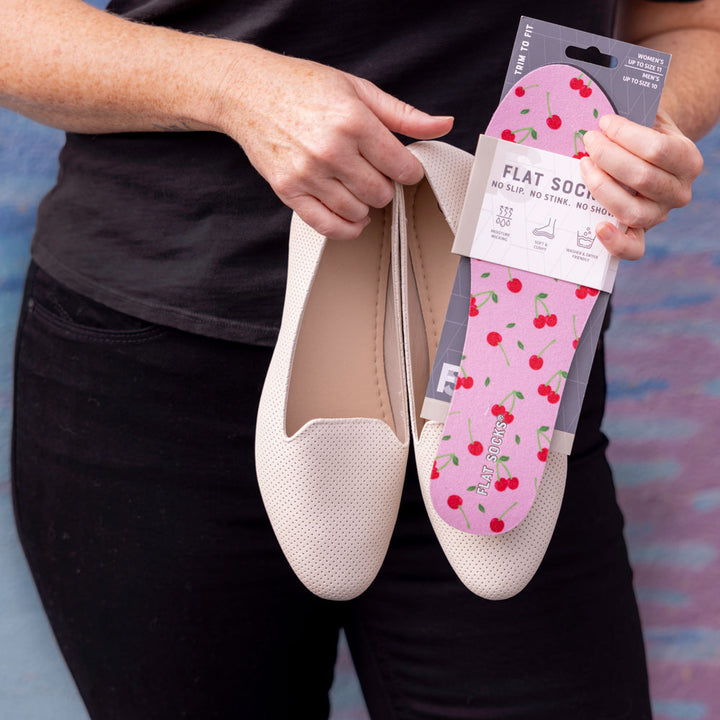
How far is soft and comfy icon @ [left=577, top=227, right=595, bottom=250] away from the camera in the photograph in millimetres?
494

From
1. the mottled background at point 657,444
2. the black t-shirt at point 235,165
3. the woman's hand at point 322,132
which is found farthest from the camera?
the mottled background at point 657,444

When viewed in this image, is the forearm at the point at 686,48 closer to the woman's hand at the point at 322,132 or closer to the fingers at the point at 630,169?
the fingers at the point at 630,169

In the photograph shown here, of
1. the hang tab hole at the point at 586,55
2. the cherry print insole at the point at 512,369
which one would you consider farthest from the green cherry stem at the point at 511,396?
the hang tab hole at the point at 586,55

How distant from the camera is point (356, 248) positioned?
22.1 inches

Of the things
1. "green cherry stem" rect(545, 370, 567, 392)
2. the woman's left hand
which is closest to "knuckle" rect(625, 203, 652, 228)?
the woman's left hand

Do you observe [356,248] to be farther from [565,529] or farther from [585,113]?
[565,529]

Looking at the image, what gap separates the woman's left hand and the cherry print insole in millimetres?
24

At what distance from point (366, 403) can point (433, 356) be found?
0.06 m

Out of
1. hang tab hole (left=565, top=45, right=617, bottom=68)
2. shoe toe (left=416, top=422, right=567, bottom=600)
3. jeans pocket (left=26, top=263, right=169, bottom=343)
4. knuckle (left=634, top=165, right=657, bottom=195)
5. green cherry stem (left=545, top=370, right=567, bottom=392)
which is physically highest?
hang tab hole (left=565, top=45, right=617, bottom=68)

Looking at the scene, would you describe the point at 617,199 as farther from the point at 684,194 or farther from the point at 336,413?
the point at 336,413

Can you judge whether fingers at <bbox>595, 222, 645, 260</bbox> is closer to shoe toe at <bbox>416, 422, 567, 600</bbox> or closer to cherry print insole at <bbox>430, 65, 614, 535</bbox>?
cherry print insole at <bbox>430, 65, 614, 535</bbox>

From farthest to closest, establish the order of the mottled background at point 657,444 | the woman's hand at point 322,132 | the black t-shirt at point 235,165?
1. the mottled background at point 657,444
2. the black t-shirt at point 235,165
3. the woman's hand at point 322,132

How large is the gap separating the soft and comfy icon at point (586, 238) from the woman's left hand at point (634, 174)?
12 millimetres

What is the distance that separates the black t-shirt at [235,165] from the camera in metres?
0.54
